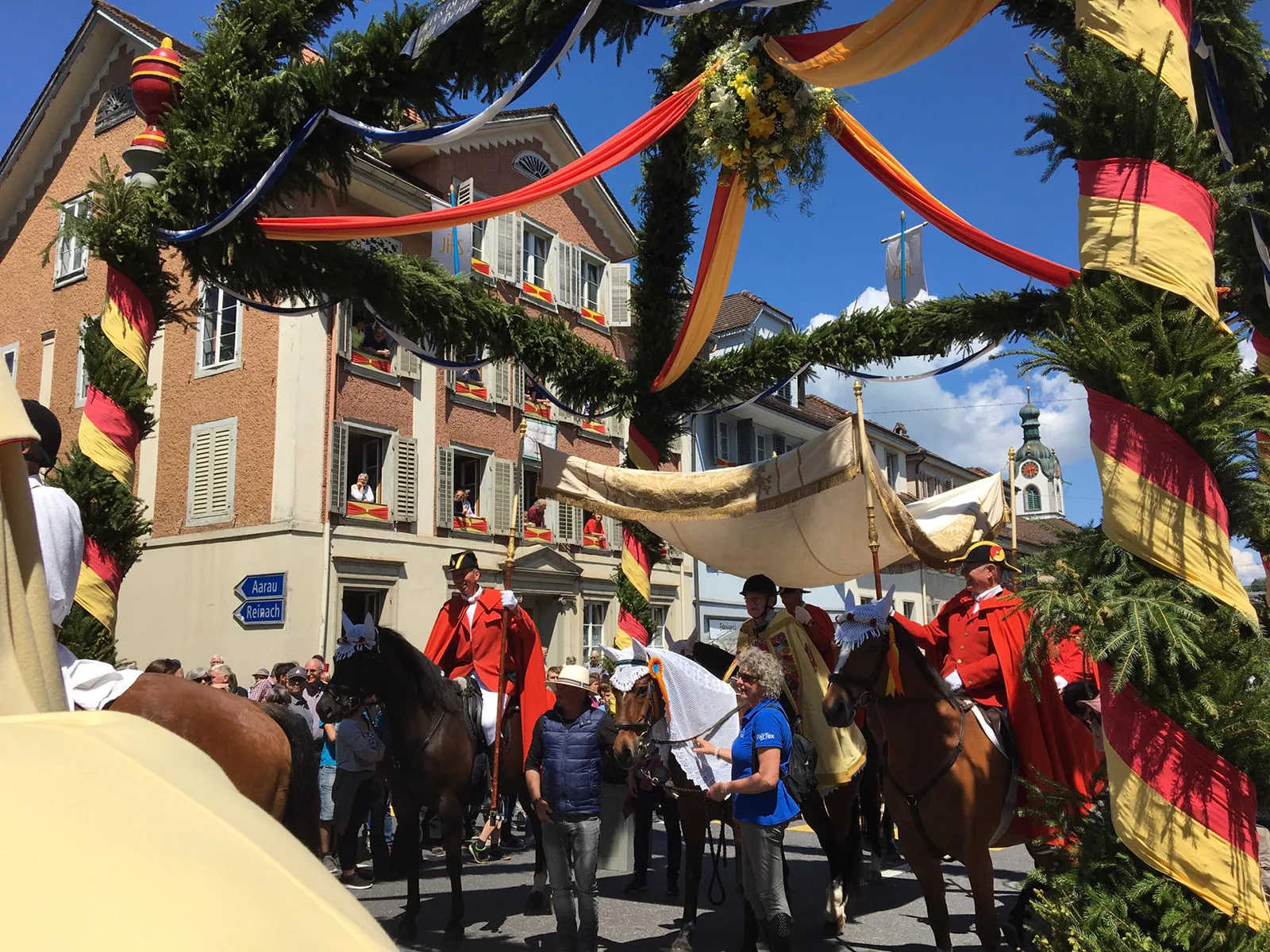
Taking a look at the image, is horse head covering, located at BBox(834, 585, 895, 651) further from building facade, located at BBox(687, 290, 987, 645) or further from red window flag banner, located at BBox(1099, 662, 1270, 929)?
building facade, located at BBox(687, 290, 987, 645)

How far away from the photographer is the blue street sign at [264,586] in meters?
17.5

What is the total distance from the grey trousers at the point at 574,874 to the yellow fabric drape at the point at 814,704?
2.25 meters

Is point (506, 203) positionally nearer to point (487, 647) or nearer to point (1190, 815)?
point (487, 647)

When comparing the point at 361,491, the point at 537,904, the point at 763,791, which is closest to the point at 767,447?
the point at 361,491

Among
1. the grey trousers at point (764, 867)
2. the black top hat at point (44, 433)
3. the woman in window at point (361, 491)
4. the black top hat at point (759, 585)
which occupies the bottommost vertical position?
the grey trousers at point (764, 867)

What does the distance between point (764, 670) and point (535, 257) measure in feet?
64.3

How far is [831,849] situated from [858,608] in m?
2.66

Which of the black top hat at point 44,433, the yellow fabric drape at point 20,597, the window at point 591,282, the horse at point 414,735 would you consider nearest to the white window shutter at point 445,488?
the window at point 591,282

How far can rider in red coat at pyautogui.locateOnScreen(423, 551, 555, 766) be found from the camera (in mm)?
8469

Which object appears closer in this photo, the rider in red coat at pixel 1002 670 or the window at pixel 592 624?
the rider in red coat at pixel 1002 670

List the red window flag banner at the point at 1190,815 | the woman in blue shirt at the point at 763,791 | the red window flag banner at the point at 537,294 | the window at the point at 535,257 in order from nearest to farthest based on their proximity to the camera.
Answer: the red window flag banner at the point at 1190,815 → the woman in blue shirt at the point at 763,791 → the red window flag banner at the point at 537,294 → the window at the point at 535,257

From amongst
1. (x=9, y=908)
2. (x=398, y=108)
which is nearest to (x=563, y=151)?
(x=398, y=108)

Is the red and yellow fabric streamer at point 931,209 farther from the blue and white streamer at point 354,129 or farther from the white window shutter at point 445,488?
the white window shutter at point 445,488

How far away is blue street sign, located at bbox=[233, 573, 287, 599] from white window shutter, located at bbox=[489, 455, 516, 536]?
5364mm
